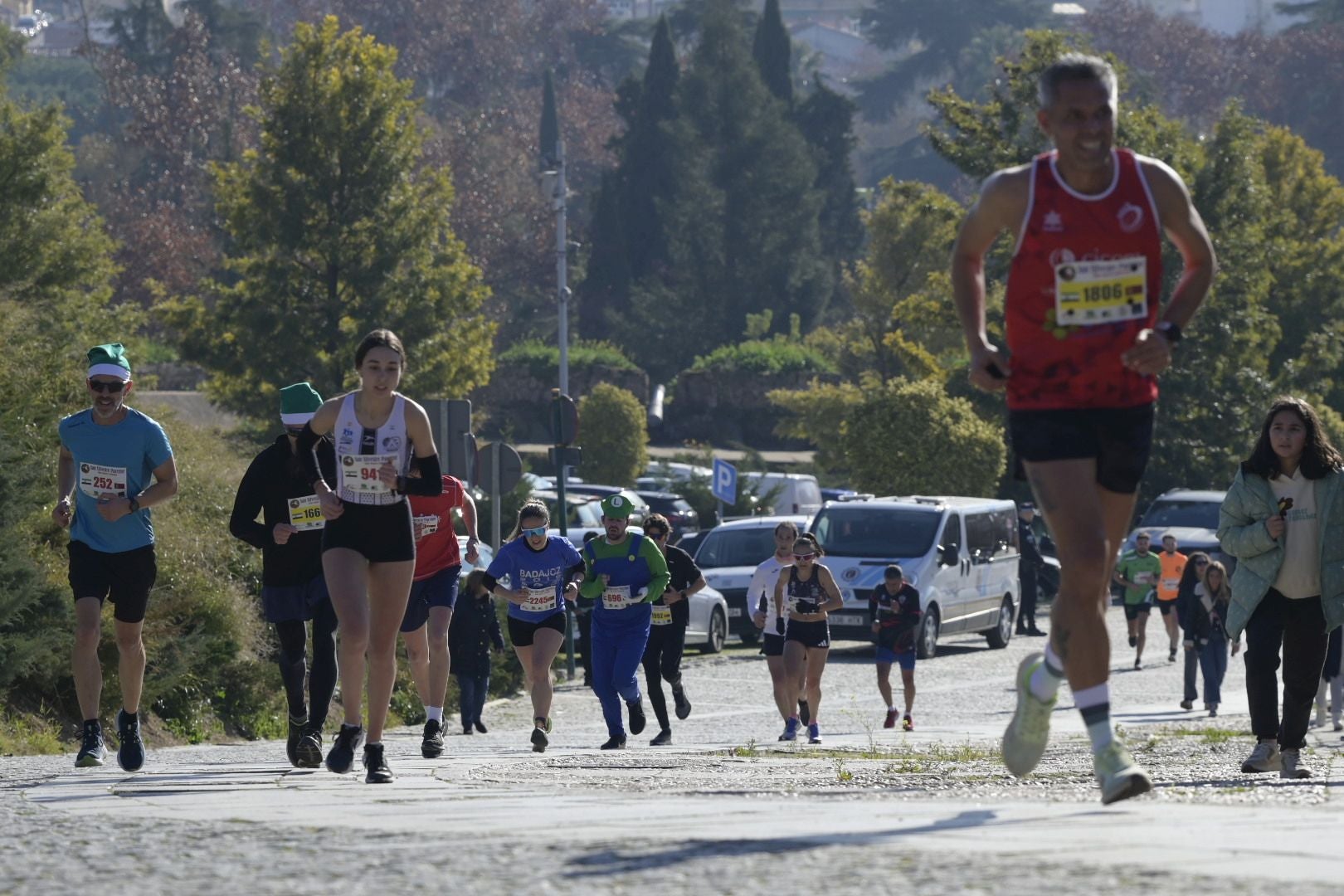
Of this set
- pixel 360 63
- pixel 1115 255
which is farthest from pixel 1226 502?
pixel 360 63

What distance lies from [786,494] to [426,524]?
30.4 metres

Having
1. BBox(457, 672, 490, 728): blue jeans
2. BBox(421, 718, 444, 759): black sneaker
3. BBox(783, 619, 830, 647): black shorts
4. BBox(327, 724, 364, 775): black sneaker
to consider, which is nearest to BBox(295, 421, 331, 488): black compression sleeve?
BBox(327, 724, 364, 775): black sneaker

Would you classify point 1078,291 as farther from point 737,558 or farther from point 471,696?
point 737,558

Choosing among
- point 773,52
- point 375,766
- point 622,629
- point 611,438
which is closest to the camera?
point 375,766

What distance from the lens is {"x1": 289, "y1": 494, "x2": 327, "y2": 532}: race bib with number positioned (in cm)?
1093

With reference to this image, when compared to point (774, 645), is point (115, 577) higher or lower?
higher

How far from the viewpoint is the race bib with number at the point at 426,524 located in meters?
12.8

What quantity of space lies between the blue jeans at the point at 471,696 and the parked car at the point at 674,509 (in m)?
22.3

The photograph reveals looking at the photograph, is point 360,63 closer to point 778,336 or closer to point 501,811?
point 501,811

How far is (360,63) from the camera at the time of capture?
36.0 meters

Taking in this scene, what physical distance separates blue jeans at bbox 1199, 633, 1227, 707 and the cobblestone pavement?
975cm

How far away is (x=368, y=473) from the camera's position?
29.0 ft

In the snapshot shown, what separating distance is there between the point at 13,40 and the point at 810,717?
53.5m

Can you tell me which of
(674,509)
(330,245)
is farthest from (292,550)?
(674,509)
